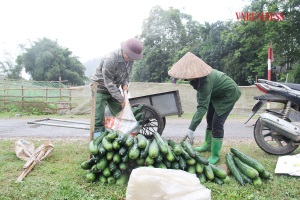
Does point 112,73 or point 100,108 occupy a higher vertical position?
point 112,73

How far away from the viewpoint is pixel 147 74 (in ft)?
102

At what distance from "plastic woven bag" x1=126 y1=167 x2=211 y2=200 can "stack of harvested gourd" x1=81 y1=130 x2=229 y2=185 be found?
2.05 ft

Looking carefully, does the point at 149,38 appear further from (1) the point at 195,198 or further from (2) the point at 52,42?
(1) the point at 195,198

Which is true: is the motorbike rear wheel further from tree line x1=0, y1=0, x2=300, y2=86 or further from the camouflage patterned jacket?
tree line x1=0, y1=0, x2=300, y2=86

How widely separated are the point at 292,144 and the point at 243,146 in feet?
3.21

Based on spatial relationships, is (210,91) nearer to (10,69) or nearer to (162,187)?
(162,187)

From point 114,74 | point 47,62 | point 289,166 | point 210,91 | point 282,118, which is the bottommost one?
point 289,166

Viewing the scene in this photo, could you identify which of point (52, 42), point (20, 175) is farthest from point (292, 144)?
point (52, 42)

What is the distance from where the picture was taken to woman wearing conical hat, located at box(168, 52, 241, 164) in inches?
149

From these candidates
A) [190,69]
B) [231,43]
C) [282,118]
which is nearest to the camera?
[190,69]

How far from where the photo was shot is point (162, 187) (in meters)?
2.40

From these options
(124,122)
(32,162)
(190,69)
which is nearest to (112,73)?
A: (124,122)

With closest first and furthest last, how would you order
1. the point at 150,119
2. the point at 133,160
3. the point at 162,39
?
1. the point at 133,160
2. the point at 150,119
3. the point at 162,39

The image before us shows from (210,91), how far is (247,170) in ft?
3.81
